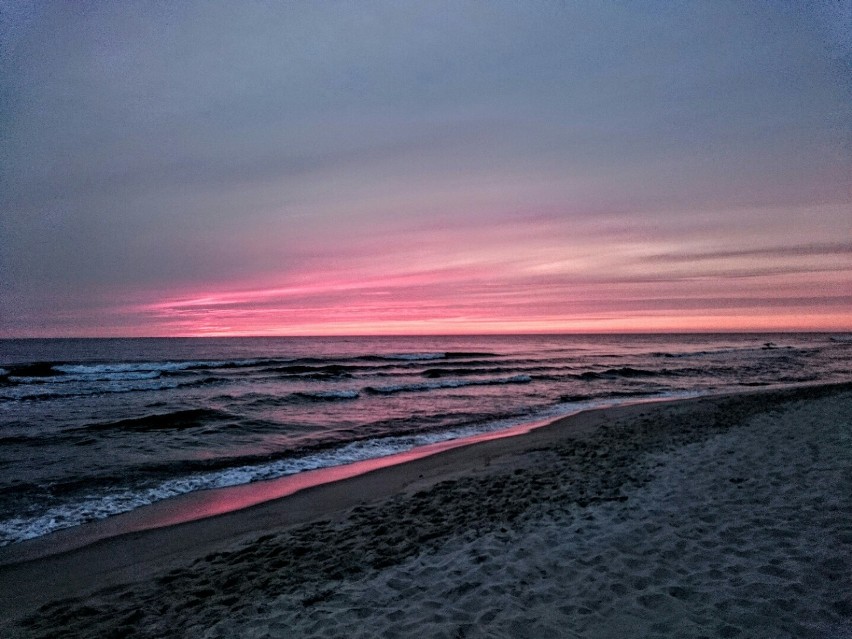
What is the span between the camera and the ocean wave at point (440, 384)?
26895 millimetres

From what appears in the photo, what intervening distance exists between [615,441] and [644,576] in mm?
7002

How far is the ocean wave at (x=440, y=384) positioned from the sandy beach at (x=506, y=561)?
58.0ft

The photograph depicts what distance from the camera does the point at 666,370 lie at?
118ft

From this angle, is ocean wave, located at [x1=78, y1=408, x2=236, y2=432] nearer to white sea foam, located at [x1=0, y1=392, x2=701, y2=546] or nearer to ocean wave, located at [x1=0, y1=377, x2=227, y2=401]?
white sea foam, located at [x1=0, y1=392, x2=701, y2=546]

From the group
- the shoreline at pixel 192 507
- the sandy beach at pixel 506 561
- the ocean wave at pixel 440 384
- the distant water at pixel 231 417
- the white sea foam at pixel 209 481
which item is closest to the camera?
the sandy beach at pixel 506 561

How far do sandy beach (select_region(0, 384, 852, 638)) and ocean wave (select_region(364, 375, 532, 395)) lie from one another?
695 inches

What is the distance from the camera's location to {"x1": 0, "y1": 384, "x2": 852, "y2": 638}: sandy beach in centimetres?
406

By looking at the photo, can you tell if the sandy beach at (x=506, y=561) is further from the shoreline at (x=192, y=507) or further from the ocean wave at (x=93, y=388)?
the ocean wave at (x=93, y=388)

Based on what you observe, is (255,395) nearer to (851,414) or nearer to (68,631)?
(68,631)

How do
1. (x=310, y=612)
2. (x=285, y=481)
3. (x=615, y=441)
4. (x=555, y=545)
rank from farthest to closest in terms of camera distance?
(x=615, y=441) → (x=285, y=481) → (x=555, y=545) → (x=310, y=612)

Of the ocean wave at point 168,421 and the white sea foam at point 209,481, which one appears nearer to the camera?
the white sea foam at point 209,481

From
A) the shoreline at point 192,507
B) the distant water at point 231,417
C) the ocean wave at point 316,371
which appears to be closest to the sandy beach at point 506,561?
the shoreline at point 192,507

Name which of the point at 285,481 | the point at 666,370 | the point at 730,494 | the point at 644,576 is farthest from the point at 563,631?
the point at 666,370

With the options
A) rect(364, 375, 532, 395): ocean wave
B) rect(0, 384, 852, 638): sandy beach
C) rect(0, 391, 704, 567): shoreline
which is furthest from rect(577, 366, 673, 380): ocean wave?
rect(0, 384, 852, 638): sandy beach
